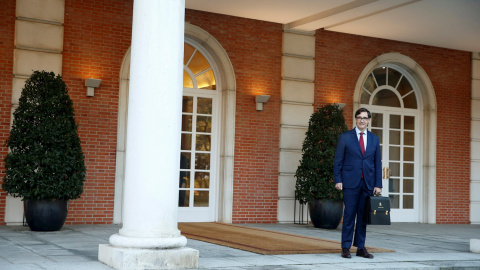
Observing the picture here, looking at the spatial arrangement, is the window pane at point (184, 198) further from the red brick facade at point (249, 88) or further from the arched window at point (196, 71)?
the arched window at point (196, 71)

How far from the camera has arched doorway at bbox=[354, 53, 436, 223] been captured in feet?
43.2

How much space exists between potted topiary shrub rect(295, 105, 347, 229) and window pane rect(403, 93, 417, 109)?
294cm

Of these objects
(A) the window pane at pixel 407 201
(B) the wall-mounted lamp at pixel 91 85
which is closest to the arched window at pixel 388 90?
(A) the window pane at pixel 407 201

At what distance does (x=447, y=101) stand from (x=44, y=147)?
856 centimetres

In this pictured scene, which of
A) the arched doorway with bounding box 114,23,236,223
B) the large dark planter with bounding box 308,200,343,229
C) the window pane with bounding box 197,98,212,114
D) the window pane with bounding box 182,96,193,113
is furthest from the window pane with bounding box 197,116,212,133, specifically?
the large dark planter with bounding box 308,200,343,229

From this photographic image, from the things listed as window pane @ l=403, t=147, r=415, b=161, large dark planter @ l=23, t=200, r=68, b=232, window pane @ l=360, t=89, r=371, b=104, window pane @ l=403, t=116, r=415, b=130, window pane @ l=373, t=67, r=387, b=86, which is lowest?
large dark planter @ l=23, t=200, r=68, b=232

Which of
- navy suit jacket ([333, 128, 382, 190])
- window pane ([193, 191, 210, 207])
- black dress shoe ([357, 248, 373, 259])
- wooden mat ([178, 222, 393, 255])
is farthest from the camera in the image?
window pane ([193, 191, 210, 207])

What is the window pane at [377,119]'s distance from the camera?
516 inches

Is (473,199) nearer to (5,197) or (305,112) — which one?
(305,112)

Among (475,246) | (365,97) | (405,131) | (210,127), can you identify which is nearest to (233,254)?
(475,246)

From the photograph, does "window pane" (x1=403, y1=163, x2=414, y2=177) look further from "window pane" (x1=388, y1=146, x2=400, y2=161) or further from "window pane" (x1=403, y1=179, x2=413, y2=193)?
"window pane" (x1=388, y1=146, x2=400, y2=161)

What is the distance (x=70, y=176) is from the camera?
8836 mm

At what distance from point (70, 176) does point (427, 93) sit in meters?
7.77

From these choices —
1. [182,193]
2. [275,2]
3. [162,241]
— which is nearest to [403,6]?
[275,2]
